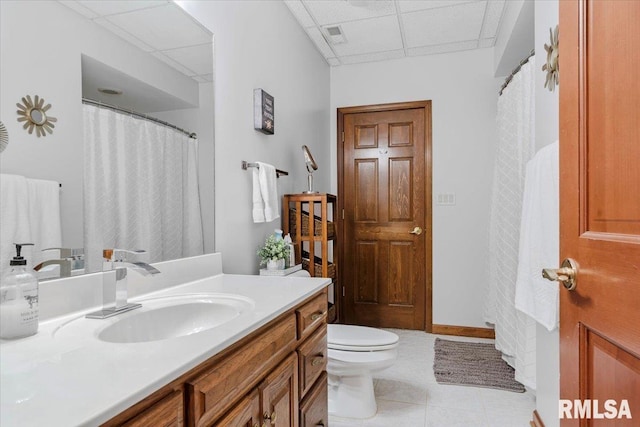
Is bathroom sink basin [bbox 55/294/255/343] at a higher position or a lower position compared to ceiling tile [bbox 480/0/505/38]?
lower

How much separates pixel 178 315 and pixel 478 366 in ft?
7.47

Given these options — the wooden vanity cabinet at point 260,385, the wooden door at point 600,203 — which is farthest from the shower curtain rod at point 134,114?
the wooden door at point 600,203

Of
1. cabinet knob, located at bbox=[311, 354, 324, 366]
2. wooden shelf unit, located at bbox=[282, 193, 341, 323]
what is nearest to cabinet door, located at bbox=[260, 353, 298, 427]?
cabinet knob, located at bbox=[311, 354, 324, 366]

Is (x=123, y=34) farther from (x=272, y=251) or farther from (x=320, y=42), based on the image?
(x=320, y=42)

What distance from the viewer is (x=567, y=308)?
93cm

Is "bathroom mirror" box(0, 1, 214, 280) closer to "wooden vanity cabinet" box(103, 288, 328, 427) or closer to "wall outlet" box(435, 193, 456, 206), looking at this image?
"wooden vanity cabinet" box(103, 288, 328, 427)

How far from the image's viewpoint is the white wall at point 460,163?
329 cm

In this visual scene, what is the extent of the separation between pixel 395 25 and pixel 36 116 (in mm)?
2571

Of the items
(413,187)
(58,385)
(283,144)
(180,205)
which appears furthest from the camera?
(413,187)

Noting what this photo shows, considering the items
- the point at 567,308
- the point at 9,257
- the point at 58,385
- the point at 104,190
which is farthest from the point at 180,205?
the point at 567,308

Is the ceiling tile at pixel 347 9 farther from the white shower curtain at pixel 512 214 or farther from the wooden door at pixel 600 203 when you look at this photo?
the wooden door at pixel 600 203

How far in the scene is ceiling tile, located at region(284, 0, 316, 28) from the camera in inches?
101

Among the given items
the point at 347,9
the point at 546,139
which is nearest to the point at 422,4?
the point at 347,9

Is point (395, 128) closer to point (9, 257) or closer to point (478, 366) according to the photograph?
point (478, 366)
